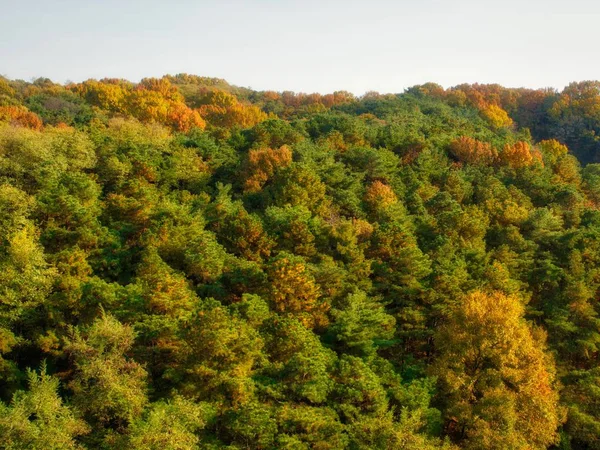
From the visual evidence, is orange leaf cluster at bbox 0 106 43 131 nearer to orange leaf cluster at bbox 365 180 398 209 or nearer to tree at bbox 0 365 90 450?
orange leaf cluster at bbox 365 180 398 209

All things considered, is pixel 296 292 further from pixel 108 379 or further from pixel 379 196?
pixel 379 196

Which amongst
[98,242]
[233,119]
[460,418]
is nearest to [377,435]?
[460,418]

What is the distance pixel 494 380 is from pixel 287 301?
43.1 ft

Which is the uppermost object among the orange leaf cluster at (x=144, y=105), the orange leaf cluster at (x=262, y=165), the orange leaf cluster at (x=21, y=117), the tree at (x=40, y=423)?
the orange leaf cluster at (x=144, y=105)

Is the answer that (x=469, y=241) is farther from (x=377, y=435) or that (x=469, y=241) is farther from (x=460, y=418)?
(x=377, y=435)

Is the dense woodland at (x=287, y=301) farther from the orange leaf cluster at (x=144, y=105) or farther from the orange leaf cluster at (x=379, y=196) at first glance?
the orange leaf cluster at (x=144, y=105)

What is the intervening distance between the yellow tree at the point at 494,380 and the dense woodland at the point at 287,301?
12 cm

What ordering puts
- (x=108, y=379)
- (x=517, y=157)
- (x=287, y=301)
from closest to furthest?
(x=108, y=379) → (x=287, y=301) → (x=517, y=157)

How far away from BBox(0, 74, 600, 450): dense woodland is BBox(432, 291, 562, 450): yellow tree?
0.41 feet

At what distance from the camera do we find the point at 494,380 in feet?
91.3

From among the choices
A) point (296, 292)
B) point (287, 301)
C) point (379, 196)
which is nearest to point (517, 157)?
point (379, 196)

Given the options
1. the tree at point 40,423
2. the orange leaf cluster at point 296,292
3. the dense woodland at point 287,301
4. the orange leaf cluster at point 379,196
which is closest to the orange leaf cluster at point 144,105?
the dense woodland at point 287,301

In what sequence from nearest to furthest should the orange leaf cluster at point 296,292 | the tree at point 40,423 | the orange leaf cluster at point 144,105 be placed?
the tree at point 40,423
the orange leaf cluster at point 296,292
the orange leaf cluster at point 144,105

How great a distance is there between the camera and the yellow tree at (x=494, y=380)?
2580cm
